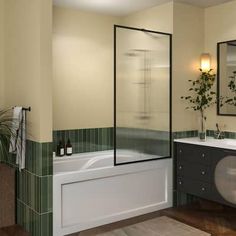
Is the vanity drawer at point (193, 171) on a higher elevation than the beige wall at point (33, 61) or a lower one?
lower

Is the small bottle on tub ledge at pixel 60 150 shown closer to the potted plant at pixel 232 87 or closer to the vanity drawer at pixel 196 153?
the vanity drawer at pixel 196 153

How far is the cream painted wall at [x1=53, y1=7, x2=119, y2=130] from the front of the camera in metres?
4.38

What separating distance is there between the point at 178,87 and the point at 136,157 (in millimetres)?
1109

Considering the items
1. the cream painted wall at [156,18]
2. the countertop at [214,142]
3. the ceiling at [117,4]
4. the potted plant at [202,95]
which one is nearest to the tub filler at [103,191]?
the countertop at [214,142]

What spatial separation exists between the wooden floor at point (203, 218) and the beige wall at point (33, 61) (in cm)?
127

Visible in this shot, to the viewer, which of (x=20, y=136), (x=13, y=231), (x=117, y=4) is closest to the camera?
(x=20, y=136)

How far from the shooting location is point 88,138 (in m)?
4.68

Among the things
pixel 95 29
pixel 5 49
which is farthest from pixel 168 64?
pixel 5 49

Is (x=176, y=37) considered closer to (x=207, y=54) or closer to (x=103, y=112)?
(x=207, y=54)

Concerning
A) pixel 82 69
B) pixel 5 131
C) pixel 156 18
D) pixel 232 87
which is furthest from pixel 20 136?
pixel 232 87

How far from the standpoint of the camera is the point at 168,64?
13.7ft

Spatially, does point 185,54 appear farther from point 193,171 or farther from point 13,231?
point 13,231

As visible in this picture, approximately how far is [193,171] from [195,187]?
19cm

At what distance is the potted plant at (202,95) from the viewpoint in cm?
437
